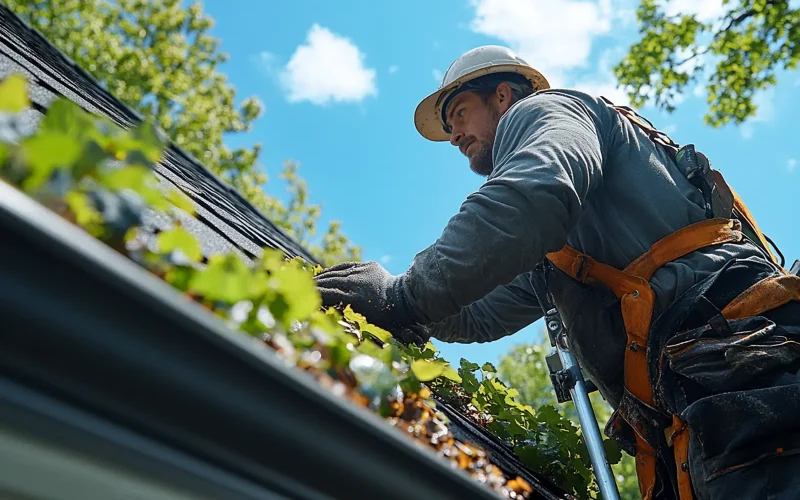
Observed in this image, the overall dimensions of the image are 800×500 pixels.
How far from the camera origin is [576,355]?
9.54 ft

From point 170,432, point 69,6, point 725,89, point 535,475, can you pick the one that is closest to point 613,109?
point 535,475

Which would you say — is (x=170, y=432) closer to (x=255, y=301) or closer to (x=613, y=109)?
(x=255, y=301)

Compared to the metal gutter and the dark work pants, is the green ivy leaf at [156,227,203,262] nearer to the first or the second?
the metal gutter

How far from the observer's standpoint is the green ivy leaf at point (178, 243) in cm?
89

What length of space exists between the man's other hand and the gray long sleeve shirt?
0.06m

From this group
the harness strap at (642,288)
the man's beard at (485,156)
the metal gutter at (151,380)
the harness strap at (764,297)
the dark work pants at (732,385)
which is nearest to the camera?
the metal gutter at (151,380)

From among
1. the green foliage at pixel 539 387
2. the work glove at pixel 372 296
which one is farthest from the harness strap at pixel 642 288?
the green foliage at pixel 539 387

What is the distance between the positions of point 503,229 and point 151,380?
158cm

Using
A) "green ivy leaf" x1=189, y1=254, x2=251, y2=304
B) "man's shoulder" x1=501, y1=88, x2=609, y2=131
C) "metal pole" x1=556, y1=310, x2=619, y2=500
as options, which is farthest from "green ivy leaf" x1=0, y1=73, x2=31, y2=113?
"metal pole" x1=556, y1=310, x2=619, y2=500

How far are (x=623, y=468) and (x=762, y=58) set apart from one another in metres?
16.1

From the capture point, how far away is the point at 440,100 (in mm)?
4199

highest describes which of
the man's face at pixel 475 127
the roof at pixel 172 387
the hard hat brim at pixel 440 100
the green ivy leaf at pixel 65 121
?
the hard hat brim at pixel 440 100

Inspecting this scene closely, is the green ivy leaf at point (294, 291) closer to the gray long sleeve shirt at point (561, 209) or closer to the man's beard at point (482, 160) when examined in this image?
the gray long sleeve shirt at point (561, 209)

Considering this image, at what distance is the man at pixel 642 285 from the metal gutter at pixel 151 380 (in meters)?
1.40
